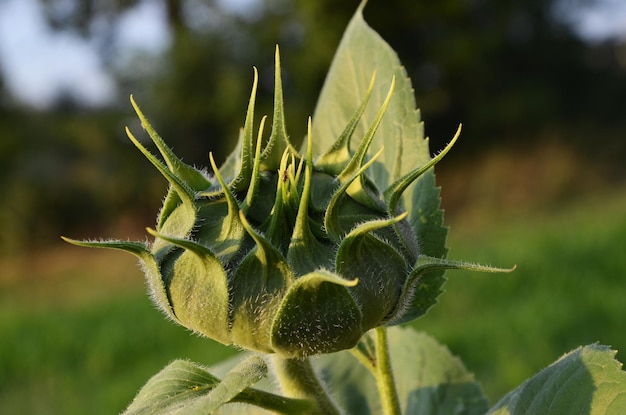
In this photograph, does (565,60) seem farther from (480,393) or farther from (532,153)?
(480,393)

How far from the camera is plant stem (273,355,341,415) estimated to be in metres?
0.97

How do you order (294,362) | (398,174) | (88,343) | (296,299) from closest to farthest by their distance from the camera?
1. (296,299)
2. (294,362)
3. (398,174)
4. (88,343)

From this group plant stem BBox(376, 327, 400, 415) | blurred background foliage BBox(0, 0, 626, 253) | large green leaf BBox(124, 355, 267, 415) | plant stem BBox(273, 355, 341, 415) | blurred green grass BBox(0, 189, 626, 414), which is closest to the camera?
large green leaf BBox(124, 355, 267, 415)

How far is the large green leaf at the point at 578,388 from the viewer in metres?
0.85

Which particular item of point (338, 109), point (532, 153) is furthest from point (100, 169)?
point (338, 109)

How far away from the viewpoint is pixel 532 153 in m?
13.1

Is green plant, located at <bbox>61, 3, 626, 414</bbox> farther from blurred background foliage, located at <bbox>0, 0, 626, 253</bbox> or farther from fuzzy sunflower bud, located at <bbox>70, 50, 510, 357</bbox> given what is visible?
blurred background foliage, located at <bbox>0, 0, 626, 253</bbox>

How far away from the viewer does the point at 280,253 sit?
32.7 inches

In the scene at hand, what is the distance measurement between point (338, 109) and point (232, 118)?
12577 millimetres

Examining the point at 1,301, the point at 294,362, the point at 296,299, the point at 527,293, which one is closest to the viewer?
the point at 296,299

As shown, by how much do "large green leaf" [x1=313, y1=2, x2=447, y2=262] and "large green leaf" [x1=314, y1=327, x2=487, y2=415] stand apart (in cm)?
28

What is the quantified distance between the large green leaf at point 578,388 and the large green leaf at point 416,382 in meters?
0.36

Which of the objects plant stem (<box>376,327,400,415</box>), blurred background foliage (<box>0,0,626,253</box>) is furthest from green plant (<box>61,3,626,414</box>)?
blurred background foliage (<box>0,0,626,253</box>)

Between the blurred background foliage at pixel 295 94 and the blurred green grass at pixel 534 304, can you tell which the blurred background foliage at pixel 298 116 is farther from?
the blurred green grass at pixel 534 304
